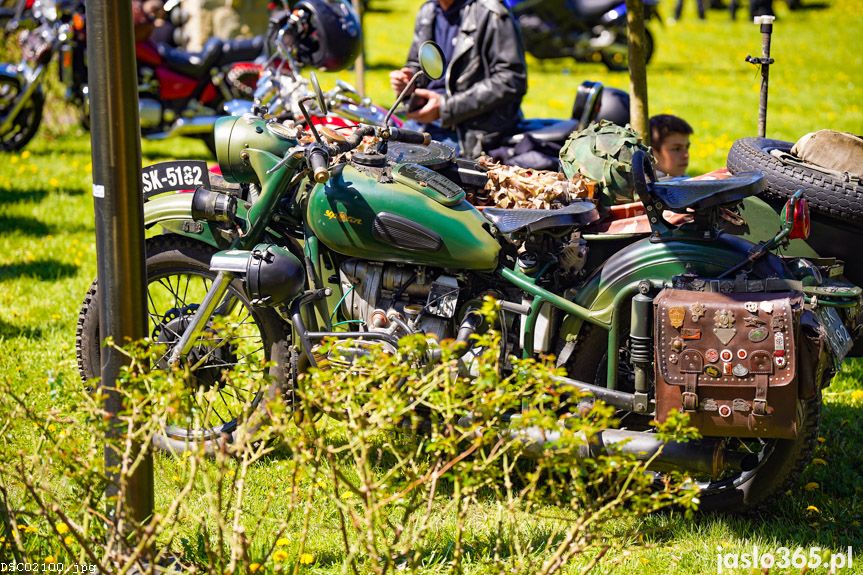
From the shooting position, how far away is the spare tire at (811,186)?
3934 mm

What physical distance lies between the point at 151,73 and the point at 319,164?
23.3 feet

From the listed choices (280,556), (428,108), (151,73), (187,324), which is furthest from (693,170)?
(280,556)

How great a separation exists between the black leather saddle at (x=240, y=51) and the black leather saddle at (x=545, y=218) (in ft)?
23.0

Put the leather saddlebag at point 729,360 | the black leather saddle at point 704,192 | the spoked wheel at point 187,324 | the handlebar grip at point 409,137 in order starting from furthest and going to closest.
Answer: the handlebar grip at point 409,137 < the spoked wheel at point 187,324 < the black leather saddle at point 704,192 < the leather saddlebag at point 729,360

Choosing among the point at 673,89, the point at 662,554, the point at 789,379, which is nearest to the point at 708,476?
the point at 662,554

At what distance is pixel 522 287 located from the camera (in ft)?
12.9

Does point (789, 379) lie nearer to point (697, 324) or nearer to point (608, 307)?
point (697, 324)

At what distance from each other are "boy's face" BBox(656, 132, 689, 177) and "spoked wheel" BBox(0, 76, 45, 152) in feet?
22.2

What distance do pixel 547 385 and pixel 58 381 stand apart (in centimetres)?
141

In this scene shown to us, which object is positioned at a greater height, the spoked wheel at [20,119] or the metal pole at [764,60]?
the metal pole at [764,60]

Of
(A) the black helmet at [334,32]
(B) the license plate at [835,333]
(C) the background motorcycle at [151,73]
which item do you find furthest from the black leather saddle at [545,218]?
(C) the background motorcycle at [151,73]

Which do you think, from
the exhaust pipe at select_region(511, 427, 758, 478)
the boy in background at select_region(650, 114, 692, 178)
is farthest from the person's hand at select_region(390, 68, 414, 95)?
the exhaust pipe at select_region(511, 427, 758, 478)

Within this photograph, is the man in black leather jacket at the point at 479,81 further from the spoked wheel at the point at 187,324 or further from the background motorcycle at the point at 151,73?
the background motorcycle at the point at 151,73

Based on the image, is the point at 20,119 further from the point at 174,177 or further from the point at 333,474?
the point at 333,474
